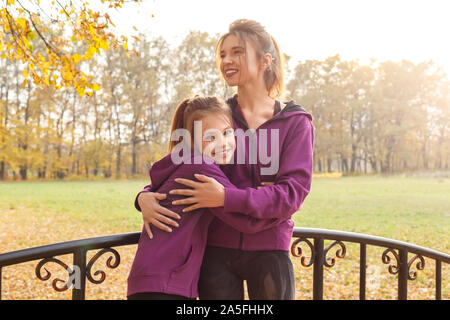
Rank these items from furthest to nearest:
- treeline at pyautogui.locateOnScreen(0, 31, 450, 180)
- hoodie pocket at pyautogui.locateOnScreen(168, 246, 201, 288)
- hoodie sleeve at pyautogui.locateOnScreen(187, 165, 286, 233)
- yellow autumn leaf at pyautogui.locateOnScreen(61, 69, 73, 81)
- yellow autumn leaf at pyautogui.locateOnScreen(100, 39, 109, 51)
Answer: treeline at pyautogui.locateOnScreen(0, 31, 450, 180)
yellow autumn leaf at pyautogui.locateOnScreen(61, 69, 73, 81)
yellow autumn leaf at pyautogui.locateOnScreen(100, 39, 109, 51)
hoodie sleeve at pyautogui.locateOnScreen(187, 165, 286, 233)
hoodie pocket at pyautogui.locateOnScreen(168, 246, 201, 288)

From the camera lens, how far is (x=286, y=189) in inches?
68.0

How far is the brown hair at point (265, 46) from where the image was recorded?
2.03m

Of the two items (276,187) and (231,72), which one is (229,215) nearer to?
(276,187)

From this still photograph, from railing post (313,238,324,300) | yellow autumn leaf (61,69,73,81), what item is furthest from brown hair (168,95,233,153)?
yellow autumn leaf (61,69,73,81)

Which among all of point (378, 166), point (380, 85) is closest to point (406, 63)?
point (380, 85)

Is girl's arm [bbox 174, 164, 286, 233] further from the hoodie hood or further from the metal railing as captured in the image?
the metal railing

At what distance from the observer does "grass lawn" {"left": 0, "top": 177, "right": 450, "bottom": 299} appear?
6992mm

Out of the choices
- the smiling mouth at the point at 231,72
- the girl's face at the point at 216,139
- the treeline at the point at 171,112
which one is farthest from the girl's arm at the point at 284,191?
the treeline at the point at 171,112

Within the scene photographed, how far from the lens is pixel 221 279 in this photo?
185cm

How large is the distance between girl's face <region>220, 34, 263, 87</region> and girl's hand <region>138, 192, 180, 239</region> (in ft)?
2.25

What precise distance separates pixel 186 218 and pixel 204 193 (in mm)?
138

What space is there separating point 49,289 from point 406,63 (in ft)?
126

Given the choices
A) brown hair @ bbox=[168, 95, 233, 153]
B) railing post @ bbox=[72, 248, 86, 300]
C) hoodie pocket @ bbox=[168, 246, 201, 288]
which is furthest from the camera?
railing post @ bbox=[72, 248, 86, 300]

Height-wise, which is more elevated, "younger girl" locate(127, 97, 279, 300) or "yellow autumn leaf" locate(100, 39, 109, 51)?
"yellow autumn leaf" locate(100, 39, 109, 51)
